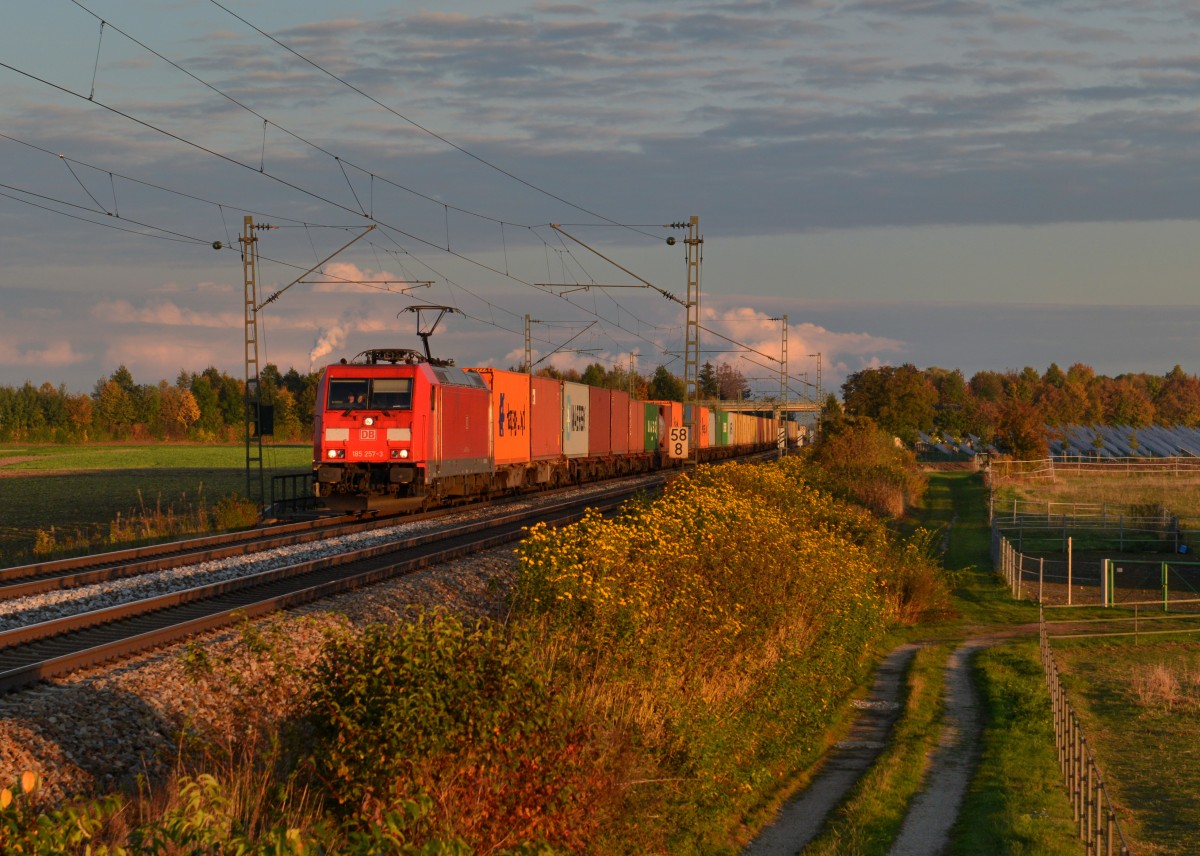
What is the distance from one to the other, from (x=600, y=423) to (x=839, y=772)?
1353 inches

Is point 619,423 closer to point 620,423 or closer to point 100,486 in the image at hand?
point 620,423

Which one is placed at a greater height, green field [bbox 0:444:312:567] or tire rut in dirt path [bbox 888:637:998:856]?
green field [bbox 0:444:312:567]

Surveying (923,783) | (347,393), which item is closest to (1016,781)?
(923,783)

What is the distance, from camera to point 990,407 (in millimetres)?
118125

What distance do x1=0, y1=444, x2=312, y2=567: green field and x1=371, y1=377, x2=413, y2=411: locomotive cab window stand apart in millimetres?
5546

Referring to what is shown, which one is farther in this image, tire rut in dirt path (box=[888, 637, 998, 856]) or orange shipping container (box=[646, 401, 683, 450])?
orange shipping container (box=[646, 401, 683, 450])

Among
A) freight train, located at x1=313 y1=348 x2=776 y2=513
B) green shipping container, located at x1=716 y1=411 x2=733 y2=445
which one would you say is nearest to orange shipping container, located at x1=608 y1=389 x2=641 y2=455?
freight train, located at x1=313 y1=348 x2=776 y2=513

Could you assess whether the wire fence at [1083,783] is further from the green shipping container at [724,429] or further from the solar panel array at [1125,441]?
the solar panel array at [1125,441]

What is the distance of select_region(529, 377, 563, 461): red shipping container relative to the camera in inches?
1565

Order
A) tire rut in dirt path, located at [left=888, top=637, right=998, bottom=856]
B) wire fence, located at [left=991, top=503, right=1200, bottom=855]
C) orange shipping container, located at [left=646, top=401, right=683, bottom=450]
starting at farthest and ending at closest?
1. orange shipping container, located at [left=646, top=401, right=683, bottom=450]
2. wire fence, located at [left=991, top=503, right=1200, bottom=855]
3. tire rut in dirt path, located at [left=888, top=637, right=998, bottom=856]

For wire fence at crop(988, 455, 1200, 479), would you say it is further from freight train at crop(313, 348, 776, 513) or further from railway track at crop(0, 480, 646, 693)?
railway track at crop(0, 480, 646, 693)

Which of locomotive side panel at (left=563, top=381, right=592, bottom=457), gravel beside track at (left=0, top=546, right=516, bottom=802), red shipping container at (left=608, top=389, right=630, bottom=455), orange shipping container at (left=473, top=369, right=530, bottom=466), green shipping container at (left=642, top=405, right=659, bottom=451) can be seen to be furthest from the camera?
green shipping container at (left=642, top=405, right=659, bottom=451)

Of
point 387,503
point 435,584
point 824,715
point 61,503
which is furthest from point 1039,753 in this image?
point 61,503

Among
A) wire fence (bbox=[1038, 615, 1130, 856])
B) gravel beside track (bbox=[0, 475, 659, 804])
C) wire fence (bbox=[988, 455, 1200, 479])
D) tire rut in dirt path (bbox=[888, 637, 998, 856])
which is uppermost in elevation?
gravel beside track (bbox=[0, 475, 659, 804])
